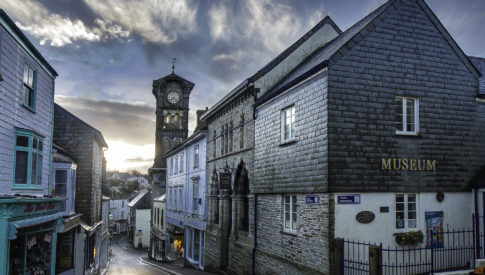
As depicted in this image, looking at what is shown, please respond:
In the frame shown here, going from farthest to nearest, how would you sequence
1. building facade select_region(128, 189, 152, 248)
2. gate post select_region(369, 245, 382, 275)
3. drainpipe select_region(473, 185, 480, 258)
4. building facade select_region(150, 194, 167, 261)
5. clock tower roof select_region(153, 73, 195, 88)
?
building facade select_region(128, 189, 152, 248), clock tower roof select_region(153, 73, 195, 88), building facade select_region(150, 194, 167, 261), drainpipe select_region(473, 185, 480, 258), gate post select_region(369, 245, 382, 275)

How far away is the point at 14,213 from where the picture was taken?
38.5 ft

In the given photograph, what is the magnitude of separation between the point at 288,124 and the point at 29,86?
9.90 metres

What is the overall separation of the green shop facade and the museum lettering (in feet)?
37.1

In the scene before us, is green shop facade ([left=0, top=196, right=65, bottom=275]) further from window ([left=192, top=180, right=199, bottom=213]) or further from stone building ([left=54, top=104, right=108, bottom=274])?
window ([left=192, top=180, right=199, bottom=213])

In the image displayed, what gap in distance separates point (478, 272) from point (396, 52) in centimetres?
742

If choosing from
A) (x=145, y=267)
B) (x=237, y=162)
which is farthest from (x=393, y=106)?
(x=145, y=267)

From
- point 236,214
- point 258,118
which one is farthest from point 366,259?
point 236,214

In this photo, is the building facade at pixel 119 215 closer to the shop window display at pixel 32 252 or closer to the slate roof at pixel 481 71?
the shop window display at pixel 32 252

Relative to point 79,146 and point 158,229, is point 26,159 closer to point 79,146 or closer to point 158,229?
point 79,146

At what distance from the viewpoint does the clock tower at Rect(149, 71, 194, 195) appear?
186ft

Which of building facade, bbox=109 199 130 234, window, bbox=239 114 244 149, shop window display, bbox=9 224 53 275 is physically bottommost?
building facade, bbox=109 199 130 234

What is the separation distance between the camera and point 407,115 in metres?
14.1

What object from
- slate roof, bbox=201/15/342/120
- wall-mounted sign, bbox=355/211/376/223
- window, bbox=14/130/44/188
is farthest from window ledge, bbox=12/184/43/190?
wall-mounted sign, bbox=355/211/376/223

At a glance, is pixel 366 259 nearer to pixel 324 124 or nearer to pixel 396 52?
pixel 324 124
